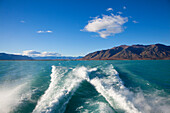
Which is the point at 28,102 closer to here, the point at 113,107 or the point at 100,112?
the point at 100,112

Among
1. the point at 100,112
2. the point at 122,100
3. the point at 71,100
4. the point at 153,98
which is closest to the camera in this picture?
the point at 100,112

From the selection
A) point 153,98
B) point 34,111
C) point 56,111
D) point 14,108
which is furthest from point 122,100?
point 14,108

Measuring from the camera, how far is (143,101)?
770cm

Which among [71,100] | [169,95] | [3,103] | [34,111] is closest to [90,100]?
[71,100]

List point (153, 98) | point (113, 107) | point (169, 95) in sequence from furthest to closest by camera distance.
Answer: point (169, 95) < point (153, 98) < point (113, 107)

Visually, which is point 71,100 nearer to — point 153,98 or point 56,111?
point 56,111

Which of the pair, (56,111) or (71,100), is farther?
(71,100)

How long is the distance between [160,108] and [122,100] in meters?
2.59

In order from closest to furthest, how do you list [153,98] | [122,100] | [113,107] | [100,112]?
[100,112], [113,107], [122,100], [153,98]

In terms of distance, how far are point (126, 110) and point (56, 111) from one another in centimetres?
460

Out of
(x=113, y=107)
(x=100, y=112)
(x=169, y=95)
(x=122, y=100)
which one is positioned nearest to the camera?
(x=100, y=112)

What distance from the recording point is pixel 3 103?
25.0 ft

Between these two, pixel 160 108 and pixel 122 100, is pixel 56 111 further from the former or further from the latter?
pixel 160 108

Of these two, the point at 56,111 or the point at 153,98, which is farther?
the point at 153,98
